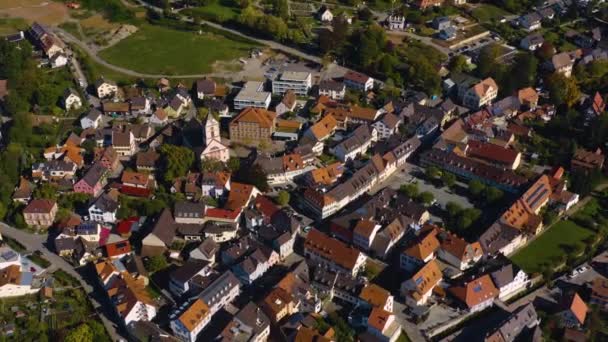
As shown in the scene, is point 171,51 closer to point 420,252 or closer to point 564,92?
point 564,92

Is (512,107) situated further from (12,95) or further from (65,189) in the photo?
(12,95)

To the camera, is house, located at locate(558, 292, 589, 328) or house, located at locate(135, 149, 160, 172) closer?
→ house, located at locate(558, 292, 589, 328)

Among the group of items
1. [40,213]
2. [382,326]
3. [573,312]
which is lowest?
[40,213]

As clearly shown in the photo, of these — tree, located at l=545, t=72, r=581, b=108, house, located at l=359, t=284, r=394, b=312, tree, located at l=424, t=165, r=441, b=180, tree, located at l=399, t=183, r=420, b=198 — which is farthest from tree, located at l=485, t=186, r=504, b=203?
tree, located at l=545, t=72, r=581, b=108

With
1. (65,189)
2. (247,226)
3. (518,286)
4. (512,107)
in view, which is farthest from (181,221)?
(512,107)

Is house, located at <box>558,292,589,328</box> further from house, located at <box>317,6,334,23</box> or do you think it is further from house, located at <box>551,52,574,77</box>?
house, located at <box>317,6,334,23</box>

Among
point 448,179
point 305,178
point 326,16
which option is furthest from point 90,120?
point 326,16

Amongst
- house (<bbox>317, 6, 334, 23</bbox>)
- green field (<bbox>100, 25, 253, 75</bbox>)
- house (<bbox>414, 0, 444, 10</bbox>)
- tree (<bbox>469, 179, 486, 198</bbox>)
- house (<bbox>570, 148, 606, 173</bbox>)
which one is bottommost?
green field (<bbox>100, 25, 253, 75</bbox>)
